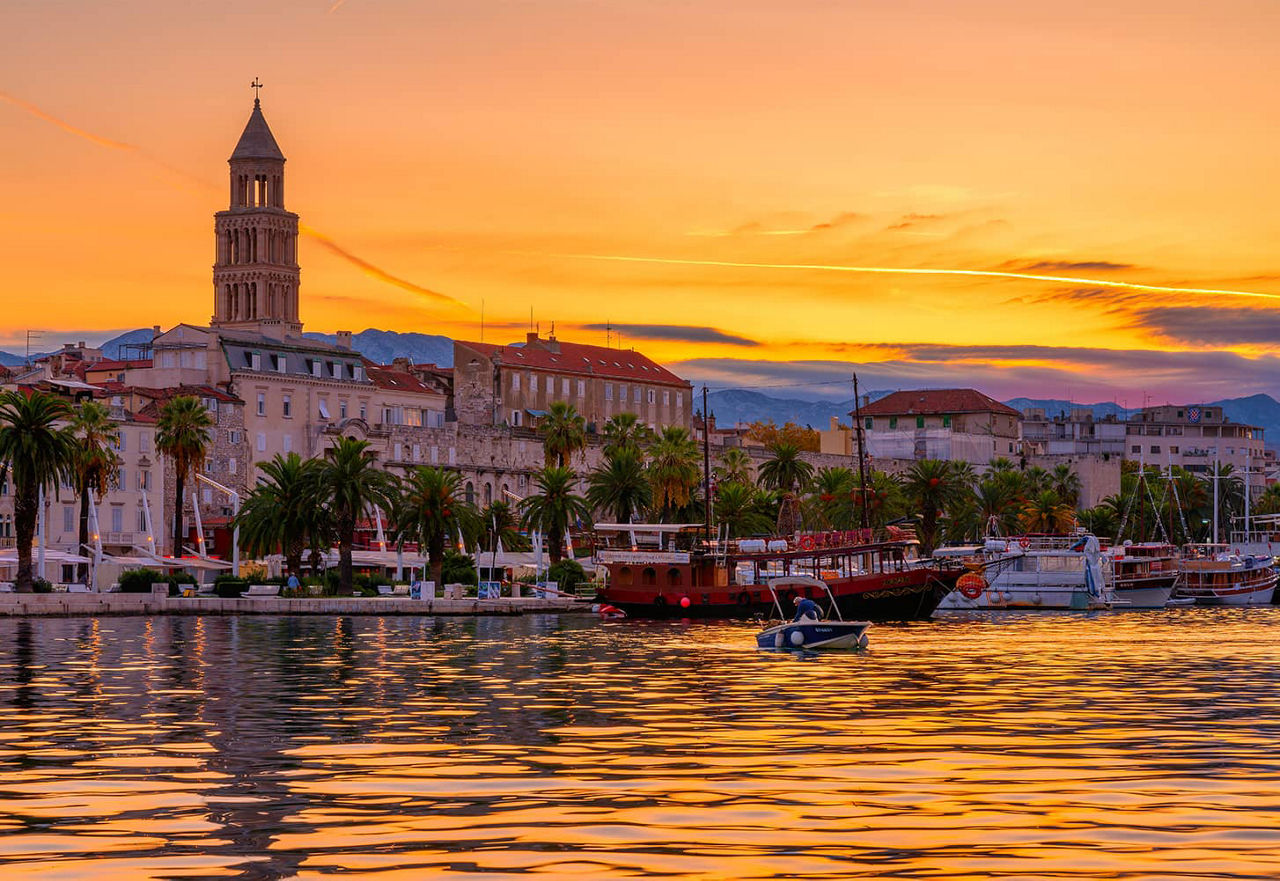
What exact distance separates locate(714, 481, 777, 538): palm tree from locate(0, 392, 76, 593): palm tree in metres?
52.9

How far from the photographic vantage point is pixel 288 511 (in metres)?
108

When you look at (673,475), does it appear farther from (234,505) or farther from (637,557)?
(637,557)

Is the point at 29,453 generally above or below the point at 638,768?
above

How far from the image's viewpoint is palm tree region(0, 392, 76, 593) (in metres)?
93.3

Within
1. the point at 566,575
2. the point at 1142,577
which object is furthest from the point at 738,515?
the point at 1142,577

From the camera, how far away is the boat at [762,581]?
96.4 metres

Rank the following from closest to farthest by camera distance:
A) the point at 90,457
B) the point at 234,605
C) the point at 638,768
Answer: the point at 638,768
the point at 234,605
the point at 90,457

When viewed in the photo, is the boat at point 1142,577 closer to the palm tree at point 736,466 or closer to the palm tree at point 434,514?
the palm tree at point 736,466

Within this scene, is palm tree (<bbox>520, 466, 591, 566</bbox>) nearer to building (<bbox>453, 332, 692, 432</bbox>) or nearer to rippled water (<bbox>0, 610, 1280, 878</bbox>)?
building (<bbox>453, 332, 692, 432</bbox>)

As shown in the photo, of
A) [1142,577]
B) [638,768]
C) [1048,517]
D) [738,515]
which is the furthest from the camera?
[1048,517]

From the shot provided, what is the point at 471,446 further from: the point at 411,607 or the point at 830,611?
the point at 830,611

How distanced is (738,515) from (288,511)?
1558 inches

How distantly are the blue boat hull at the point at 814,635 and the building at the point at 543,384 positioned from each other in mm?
103789

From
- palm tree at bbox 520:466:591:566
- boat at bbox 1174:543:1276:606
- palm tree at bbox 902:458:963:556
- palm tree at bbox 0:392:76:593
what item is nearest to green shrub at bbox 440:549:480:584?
palm tree at bbox 520:466:591:566
